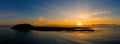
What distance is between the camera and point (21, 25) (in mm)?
150750

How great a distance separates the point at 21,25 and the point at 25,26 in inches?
195

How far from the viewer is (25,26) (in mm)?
148875
